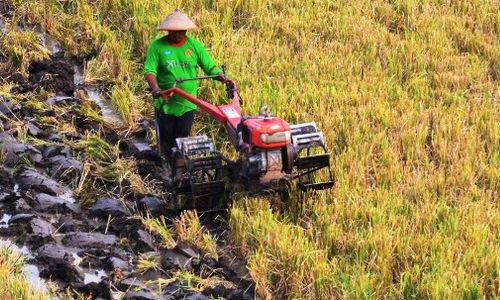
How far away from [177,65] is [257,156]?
4.21ft

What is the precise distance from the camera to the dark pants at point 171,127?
620cm

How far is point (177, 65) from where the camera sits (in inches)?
239

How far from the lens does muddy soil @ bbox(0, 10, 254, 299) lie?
15.8ft

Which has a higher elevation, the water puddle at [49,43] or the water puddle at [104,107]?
the water puddle at [49,43]

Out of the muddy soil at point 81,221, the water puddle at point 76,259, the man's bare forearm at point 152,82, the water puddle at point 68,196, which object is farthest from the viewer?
the water puddle at point 68,196

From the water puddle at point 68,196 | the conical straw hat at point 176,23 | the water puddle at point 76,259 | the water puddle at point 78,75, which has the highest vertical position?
the conical straw hat at point 176,23

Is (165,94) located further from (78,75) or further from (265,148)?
(78,75)

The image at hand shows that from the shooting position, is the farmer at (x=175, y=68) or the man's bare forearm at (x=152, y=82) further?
the farmer at (x=175, y=68)

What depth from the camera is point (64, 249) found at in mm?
5121

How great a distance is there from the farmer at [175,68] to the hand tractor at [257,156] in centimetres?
29

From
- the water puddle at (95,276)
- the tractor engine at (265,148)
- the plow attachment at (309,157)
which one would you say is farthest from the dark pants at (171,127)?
the water puddle at (95,276)

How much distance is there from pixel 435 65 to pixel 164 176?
3.50 metres

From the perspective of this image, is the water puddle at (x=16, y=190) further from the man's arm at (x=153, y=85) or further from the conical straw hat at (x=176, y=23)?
the conical straw hat at (x=176, y=23)

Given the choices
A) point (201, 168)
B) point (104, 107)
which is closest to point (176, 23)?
point (201, 168)
